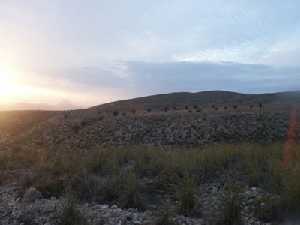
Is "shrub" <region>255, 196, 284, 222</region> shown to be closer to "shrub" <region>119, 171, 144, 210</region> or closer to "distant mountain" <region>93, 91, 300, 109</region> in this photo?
"shrub" <region>119, 171, 144, 210</region>

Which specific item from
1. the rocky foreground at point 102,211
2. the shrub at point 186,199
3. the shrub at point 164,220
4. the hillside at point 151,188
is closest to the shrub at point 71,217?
the hillside at point 151,188

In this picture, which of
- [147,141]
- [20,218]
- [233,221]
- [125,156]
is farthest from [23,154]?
[147,141]

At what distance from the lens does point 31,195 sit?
449 inches

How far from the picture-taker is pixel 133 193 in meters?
10.7

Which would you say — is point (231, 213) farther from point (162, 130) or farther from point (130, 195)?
point (162, 130)

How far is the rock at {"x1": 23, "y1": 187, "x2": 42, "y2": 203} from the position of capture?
11.3 metres

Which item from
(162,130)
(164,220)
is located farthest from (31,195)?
(162,130)

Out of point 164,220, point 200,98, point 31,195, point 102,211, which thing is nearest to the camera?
point 164,220

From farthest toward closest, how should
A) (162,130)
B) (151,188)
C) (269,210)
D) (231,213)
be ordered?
1. (162,130)
2. (151,188)
3. (269,210)
4. (231,213)

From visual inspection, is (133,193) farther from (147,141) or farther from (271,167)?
(147,141)

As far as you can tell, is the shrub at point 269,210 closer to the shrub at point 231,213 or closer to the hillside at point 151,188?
the hillside at point 151,188

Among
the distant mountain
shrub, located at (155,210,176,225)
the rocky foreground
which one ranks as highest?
the distant mountain

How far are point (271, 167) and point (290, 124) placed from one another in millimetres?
26858

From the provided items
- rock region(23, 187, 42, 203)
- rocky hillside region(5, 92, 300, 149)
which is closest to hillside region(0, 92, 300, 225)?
rock region(23, 187, 42, 203)
